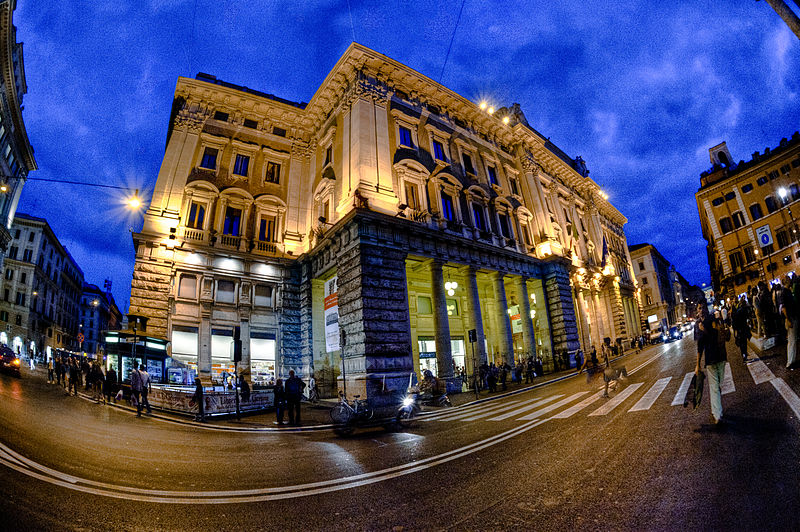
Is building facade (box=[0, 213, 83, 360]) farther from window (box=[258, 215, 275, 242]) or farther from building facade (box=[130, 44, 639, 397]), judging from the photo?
window (box=[258, 215, 275, 242])

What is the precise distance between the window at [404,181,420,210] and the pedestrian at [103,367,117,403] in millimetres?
15882

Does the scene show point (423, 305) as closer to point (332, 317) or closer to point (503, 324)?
point (503, 324)

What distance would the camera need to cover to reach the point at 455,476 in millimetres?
4539

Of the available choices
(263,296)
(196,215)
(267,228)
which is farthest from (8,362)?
(267,228)

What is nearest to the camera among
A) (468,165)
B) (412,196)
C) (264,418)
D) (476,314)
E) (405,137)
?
(264,418)

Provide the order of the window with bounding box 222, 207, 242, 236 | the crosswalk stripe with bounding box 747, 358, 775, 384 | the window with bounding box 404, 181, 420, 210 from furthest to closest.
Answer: the window with bounding box 222, 207, 242, 236, the window with bounding box 404, 181, 420, 210, the crosswalk stripe with bounding box 747, 358, 775, 384

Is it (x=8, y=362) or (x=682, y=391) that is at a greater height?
(x=8, y=362)

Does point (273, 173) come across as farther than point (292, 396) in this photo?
Yes

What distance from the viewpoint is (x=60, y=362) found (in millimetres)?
18766

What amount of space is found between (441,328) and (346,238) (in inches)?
265

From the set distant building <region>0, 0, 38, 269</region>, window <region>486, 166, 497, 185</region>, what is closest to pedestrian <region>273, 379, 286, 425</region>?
window <region>486, 166, 497, 185</region>

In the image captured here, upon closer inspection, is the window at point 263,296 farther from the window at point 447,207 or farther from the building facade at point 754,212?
the building facade at point 754,212

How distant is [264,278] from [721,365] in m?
20.7

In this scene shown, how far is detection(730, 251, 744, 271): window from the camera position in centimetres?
4066
